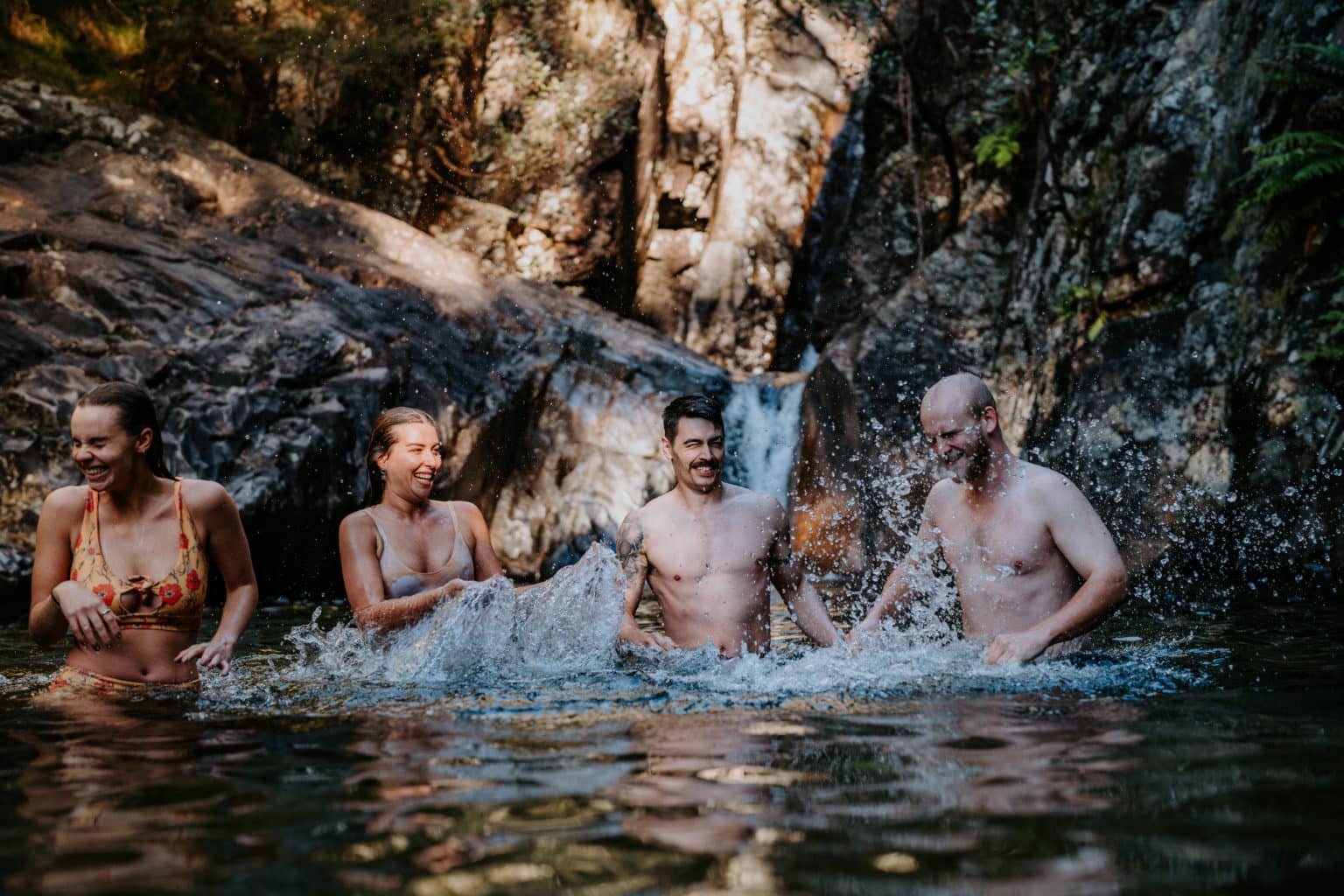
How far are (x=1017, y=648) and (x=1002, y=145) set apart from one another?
10.9 m

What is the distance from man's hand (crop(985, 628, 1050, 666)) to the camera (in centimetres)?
466

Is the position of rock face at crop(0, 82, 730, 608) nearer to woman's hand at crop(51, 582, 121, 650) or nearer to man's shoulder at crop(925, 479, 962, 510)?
woman's hand at crop(51, 582, 121, 650)

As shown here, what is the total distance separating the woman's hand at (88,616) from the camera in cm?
419

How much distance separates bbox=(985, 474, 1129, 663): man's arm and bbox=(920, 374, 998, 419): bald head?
1.55ft

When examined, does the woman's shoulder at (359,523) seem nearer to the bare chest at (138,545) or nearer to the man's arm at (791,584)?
the bare chest at (138,545)

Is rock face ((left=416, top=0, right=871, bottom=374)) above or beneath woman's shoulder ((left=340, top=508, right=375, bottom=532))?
above

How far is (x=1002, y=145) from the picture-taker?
1434cm

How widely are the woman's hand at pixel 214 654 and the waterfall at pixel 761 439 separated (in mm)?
8039

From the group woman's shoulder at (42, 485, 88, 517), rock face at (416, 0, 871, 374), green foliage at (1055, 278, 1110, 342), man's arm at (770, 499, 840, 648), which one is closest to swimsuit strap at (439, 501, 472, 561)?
man's arm at (770, 499, 840, 648)

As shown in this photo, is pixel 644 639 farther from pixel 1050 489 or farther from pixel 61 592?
pixel 61 592

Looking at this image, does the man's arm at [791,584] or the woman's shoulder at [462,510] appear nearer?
the man's arm at [791,584]

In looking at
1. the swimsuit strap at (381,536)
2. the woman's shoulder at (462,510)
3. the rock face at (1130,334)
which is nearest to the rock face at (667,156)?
the rock face at (1130,334)

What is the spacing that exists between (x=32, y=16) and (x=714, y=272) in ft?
30.5

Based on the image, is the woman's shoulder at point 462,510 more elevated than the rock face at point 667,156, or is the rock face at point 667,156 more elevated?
the rock face at point 667,156
